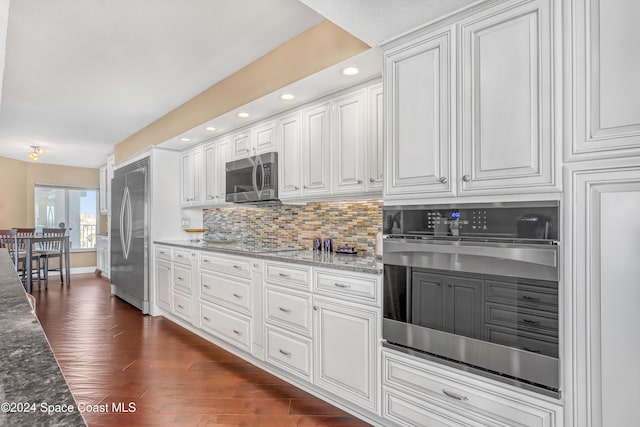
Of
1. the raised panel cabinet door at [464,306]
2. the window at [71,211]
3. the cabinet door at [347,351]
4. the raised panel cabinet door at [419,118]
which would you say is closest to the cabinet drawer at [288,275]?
the cabinet door at [347,351]

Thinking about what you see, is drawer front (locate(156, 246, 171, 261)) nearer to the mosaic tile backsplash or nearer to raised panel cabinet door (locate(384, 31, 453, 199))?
the mosaic tile backsplash

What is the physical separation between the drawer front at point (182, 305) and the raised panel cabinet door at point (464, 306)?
2.98 m

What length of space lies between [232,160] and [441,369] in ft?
9.73

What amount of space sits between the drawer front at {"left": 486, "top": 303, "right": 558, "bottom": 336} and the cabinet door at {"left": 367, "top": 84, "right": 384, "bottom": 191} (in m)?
1.11

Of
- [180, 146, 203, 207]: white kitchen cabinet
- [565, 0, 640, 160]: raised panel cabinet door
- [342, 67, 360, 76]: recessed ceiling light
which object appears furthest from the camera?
[180, 146, 203, 207]: white kitchen cabinet

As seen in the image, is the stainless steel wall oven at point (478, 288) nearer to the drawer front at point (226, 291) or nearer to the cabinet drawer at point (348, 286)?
the cabinet drawer at point (348, 286)

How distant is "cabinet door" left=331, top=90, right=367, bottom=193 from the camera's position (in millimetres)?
2576

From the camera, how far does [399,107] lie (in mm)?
1967

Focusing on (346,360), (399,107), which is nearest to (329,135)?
(399,107)

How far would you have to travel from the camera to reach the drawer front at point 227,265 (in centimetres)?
304

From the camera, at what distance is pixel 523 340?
5.01ft

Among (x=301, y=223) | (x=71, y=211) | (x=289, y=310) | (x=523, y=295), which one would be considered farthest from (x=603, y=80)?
(x=71, y=211)

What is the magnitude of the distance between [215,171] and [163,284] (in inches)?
61.5

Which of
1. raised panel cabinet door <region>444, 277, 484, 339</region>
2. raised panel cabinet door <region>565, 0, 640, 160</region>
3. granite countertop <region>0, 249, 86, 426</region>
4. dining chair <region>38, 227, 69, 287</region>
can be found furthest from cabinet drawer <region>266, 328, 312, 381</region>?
dining chair <region>38, 227, 69, 287</region>
